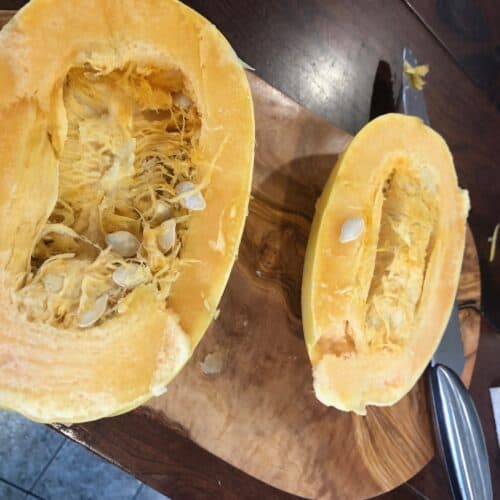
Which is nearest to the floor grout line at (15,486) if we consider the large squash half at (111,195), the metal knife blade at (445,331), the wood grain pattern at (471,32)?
the large squash half at (111,195)

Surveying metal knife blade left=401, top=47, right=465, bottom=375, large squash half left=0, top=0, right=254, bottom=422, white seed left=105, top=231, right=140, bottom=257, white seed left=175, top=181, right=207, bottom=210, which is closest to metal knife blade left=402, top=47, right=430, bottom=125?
metal knife blade left=401, top=47, right=465, bottom=375

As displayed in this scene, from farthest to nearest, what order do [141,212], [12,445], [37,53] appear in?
1. [12,445]
2. [141,212]
3. [37,53]

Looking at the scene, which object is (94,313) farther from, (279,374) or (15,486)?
(15,486)

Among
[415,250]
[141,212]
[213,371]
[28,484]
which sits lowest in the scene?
[28,484]

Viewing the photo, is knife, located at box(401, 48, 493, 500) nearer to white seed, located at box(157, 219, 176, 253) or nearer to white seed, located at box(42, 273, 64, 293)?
white seed, located at box(157, 219, 176, 253)

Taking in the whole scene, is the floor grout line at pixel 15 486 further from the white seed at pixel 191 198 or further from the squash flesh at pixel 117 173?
the white seed at pixel 191 198

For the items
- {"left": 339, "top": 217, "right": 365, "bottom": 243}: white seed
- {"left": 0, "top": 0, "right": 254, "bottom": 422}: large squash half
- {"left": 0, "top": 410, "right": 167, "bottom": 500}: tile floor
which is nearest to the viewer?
{"left": 0, "top": 0, "right": 254, "bottom": 422}: large squash half

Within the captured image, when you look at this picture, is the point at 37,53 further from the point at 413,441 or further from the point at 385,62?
the point at 413,441

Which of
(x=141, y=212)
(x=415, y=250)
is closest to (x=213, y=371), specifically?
(x=141, y=212)
